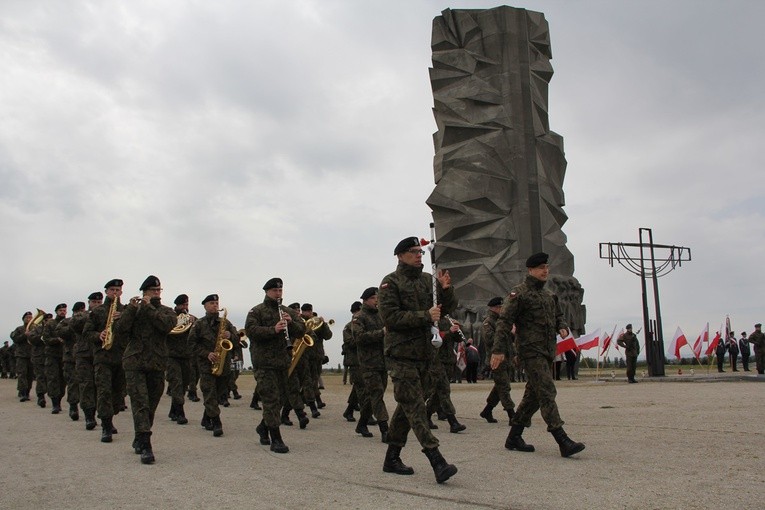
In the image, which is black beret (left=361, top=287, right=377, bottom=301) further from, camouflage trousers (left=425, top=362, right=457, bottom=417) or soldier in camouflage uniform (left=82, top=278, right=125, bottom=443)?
soldier in camouflage uniform (left=82, top=278, right=125, bottom=443)

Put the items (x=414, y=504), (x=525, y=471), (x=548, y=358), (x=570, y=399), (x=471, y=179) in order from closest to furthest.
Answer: (x=414, y=504)
(x=525, y=471)
(x=548, y=358)
(x=570, y=399)
(x=471, y=179)

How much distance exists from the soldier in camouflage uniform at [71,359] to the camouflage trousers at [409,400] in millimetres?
7334

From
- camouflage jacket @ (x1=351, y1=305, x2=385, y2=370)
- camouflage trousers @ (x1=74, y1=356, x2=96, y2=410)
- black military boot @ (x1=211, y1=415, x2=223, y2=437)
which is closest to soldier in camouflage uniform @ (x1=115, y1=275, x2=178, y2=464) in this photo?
black military boot @ (x1=211, y1=415, x2=223, y2=437)

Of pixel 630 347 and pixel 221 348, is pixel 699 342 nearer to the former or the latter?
pixel 630 347

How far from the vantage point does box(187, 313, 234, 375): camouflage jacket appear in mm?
11771

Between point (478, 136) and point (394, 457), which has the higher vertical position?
point (478, 136)

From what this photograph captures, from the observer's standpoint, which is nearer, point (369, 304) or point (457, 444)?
point (457, 444)

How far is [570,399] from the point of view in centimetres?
1427

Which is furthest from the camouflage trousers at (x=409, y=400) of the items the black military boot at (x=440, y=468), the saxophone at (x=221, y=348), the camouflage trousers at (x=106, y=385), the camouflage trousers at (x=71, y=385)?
the camouflage trousers at (x=71, y=385)

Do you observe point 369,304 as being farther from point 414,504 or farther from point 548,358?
point 414,504

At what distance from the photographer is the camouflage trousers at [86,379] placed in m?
10.8

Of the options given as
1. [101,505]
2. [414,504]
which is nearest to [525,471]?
[414,504]

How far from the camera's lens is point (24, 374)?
1734 centimetres

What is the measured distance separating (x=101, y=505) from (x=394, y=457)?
2.47 metres
